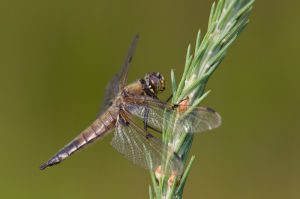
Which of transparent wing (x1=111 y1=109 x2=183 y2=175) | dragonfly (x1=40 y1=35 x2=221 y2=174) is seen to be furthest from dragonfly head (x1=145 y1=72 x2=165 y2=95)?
transparent wing (x1=111 y1=109 x2=183 y2=175)

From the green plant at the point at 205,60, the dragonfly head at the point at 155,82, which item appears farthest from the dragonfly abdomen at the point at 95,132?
the green plant at the point at 205,60

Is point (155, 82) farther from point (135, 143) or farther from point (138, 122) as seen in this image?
point (135, 143)

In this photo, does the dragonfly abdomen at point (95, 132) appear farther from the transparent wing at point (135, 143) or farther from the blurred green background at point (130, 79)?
the blurred green background at point (130, 79)

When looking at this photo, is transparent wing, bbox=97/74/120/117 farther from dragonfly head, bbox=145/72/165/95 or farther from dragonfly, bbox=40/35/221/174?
dragonfly head, bbox=145/72/165/95

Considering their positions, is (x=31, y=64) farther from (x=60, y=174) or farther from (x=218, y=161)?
(x=218, y=161)

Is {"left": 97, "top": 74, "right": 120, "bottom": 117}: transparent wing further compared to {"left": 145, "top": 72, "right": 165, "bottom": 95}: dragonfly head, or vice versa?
{"left": 97, "top": 74, "right": 120, "bottom": 117}: transparent wing

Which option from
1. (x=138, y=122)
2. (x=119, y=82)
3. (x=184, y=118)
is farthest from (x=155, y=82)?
(x=184, y=118)
